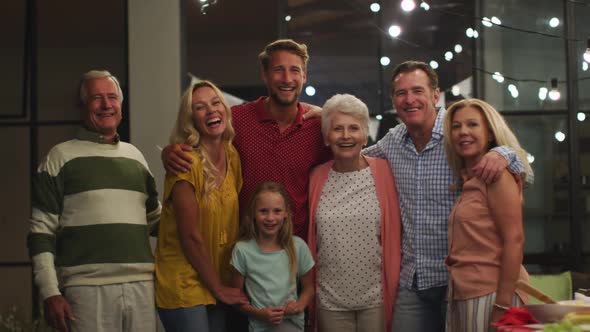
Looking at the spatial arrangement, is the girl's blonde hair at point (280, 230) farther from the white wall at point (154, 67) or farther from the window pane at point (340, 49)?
the window pane at point (340, 49)

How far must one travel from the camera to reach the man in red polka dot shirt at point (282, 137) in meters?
3.86

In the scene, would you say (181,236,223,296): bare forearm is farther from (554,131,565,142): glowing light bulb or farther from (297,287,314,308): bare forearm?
(554,131,565,142): glowing light bulb

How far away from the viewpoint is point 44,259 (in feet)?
11.1

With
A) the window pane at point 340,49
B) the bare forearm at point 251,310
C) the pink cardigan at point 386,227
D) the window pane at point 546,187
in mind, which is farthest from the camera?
the window pane at point 340,49

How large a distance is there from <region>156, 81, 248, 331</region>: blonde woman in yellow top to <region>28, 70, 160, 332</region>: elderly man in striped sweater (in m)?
0.10

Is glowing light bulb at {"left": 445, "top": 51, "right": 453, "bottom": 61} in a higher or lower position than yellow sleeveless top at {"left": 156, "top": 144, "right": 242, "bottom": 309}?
higher

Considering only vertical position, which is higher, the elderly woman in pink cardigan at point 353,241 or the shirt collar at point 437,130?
the shirt collar at point 437,130

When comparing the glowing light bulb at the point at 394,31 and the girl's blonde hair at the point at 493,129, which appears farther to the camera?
the glowing light bulb at the point at 394,31

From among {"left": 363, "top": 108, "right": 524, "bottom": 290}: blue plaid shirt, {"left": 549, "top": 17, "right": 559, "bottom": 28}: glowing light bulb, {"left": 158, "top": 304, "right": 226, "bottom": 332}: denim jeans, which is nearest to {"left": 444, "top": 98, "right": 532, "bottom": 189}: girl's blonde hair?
{"left": 363, "top": 108, "right": 524, "bottom": 290}: blue plaid shirt

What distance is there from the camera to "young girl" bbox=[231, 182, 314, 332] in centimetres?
367

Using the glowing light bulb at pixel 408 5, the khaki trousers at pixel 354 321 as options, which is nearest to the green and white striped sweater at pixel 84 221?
the khaki trousers at pixel 354 321

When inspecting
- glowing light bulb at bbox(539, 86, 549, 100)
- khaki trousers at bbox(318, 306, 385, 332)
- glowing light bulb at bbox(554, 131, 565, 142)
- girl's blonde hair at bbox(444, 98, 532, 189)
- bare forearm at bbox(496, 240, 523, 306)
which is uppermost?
glowing light bulb at bbox(539, 86, 549, 100)

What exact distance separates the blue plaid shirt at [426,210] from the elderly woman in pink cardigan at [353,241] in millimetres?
50

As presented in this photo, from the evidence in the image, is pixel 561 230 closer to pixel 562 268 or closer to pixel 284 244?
pixel 562 268
